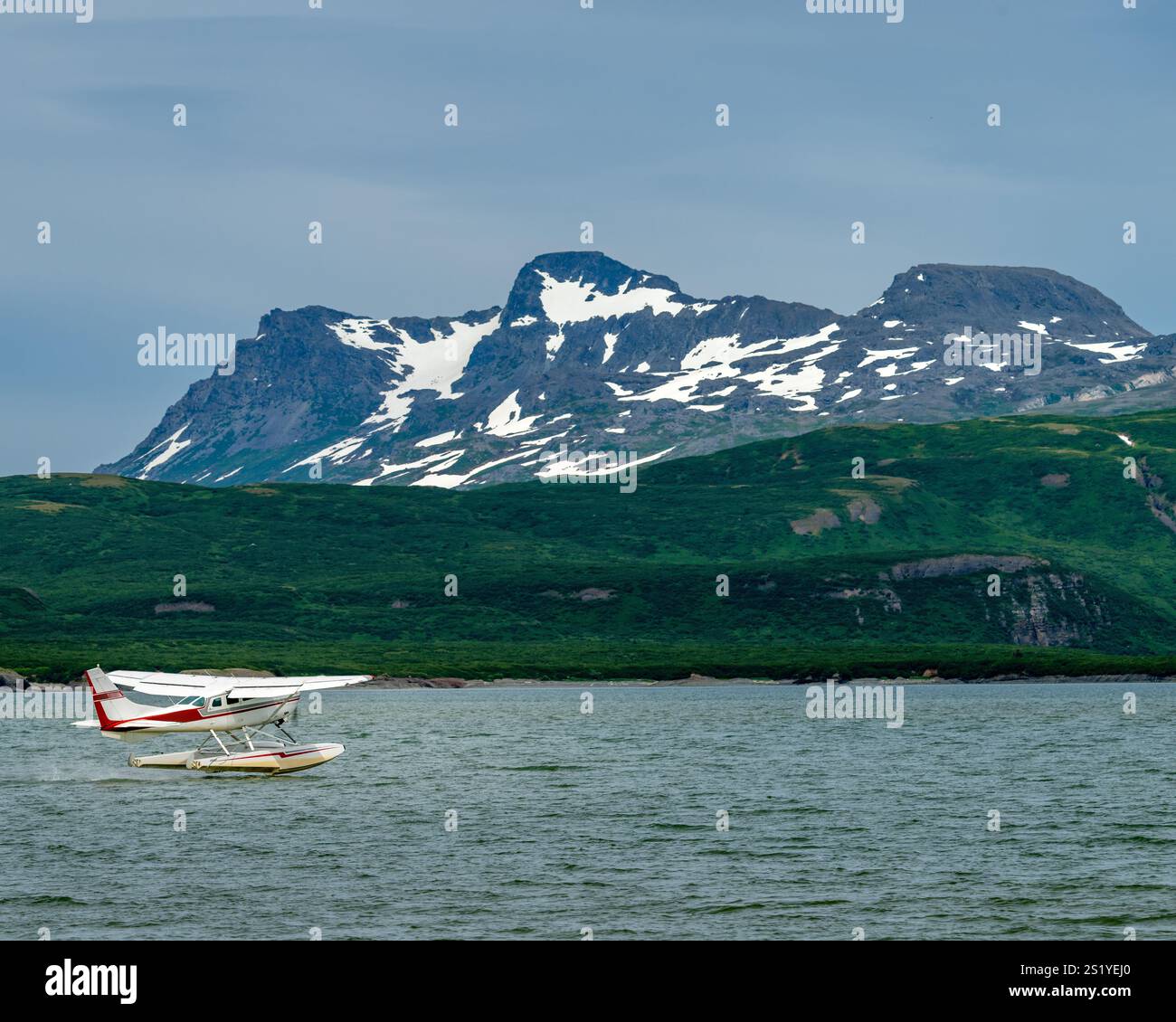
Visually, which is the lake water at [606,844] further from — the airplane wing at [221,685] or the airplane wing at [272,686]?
the airplane wing at [221,685]

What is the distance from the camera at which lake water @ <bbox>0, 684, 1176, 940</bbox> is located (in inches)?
1780

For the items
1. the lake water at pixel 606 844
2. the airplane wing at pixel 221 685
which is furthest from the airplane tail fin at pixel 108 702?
the lake water at pixel 606 844

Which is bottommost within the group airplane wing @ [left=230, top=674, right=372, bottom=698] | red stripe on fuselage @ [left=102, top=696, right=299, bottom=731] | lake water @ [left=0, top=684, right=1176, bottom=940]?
lake water @ [left=0, top=684, right=1176, bottom=940]

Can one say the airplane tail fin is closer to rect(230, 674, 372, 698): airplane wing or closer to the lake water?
the lake water

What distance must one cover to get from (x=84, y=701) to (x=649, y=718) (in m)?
73.6

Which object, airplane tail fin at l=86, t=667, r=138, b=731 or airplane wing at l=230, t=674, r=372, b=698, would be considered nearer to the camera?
airplane wing at l=230, t=674, r=372, b=698

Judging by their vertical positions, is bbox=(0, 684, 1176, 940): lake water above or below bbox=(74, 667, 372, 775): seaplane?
below

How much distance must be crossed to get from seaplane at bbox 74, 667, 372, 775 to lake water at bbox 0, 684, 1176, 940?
5.66ft

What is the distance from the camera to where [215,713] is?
83500 mm

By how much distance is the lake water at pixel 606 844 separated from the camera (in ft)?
148

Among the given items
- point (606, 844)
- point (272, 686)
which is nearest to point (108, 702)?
point (272, 686)

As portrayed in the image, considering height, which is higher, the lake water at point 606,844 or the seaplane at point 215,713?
the seaplane at point 215,713

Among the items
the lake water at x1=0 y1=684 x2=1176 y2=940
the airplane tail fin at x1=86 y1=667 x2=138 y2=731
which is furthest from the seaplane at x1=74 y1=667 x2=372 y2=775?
the lake water at x1=0 y1=684 x2=1176 y2=940
